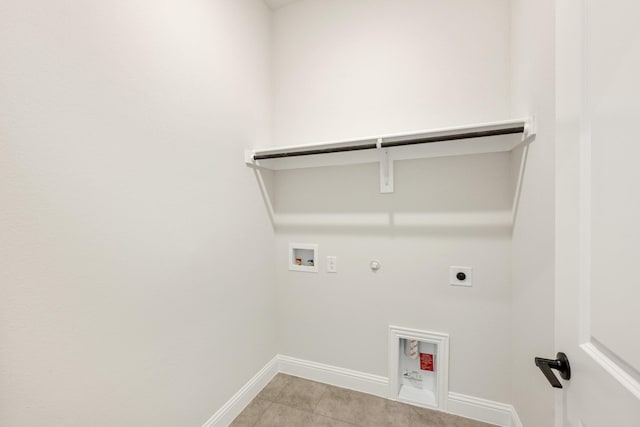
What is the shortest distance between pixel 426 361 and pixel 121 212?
2113mm

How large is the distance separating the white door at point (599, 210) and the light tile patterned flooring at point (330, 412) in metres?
1.18

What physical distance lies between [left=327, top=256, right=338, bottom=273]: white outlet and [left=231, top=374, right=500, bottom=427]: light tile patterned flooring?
36.1 inches

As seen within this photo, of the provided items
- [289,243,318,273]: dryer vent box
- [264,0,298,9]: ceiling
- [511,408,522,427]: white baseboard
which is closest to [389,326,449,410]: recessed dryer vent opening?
[511,408,522,427]: white baseboard

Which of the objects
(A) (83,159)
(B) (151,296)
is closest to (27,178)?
(A) (83,159)

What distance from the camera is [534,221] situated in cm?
120

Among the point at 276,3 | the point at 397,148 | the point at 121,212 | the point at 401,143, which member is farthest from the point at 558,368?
the point at 276,3

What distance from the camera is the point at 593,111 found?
0.58 metres

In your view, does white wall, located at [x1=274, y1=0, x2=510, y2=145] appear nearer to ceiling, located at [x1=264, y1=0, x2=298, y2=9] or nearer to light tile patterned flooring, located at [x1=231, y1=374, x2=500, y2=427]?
ceiling, located at [x1=264, y1=0, x2=298, y2=9]

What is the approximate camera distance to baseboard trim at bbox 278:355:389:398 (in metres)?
1.86

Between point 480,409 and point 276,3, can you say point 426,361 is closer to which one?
point 480,409

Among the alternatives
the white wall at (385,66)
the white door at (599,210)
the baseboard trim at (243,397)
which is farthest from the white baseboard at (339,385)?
the white wall at (385,66)

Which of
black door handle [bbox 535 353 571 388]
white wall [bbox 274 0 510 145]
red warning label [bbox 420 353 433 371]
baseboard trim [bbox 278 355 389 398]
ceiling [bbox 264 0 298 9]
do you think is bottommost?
baseboard trim [bbox 278 355 389 398]

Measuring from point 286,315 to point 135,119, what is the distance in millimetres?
1742

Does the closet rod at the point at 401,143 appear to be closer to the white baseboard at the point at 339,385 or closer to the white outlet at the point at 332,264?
the white outlet at the point at 332,264
